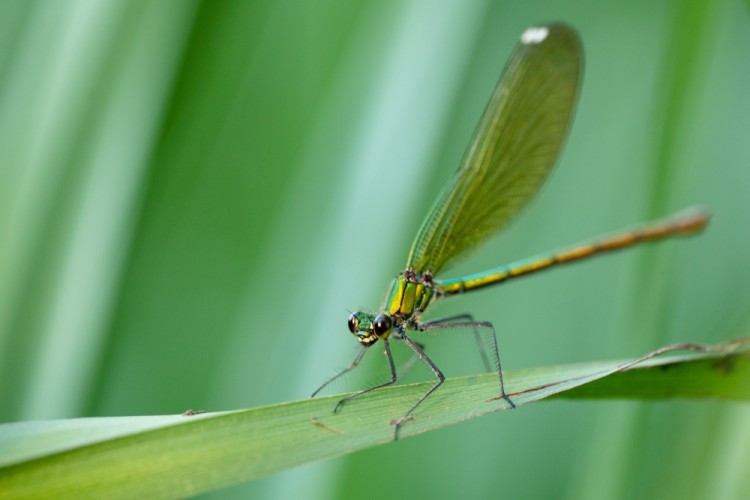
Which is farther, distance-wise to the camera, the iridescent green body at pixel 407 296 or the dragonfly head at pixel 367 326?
the iridescent green body at pixel 407 296

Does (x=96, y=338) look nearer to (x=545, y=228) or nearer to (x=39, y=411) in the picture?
(x=39, y=411)

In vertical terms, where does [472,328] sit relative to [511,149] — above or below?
below

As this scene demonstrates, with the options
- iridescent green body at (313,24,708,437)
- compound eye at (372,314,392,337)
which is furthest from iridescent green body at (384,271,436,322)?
compound eye at (372,314,392,337)

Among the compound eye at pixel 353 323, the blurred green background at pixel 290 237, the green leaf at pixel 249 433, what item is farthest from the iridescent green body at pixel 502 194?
the green leaf at pixel 249 433

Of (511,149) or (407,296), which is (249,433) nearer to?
(407,296)

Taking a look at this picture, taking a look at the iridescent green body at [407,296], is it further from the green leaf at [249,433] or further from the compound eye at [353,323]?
the green leaf at [249,433]

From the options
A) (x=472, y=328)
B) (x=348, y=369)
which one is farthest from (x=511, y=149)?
(x=348, y=369)

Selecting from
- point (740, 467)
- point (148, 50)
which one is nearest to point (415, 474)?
point (740, 467)
